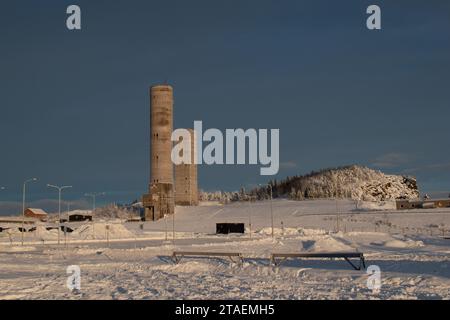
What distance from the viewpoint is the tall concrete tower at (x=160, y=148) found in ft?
314

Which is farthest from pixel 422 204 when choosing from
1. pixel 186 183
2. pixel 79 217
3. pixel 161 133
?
pixel 79 217

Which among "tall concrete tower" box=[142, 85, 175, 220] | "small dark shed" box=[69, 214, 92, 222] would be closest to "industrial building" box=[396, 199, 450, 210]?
"tall concrete tower" box=[142, 85, 175, 220]

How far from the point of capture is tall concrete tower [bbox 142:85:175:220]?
95750 mm

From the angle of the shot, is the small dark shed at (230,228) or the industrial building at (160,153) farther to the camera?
the industrial building at (160,153)

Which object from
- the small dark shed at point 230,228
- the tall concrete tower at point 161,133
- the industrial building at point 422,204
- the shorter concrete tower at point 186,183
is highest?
the tall concrete tower at point 161,133

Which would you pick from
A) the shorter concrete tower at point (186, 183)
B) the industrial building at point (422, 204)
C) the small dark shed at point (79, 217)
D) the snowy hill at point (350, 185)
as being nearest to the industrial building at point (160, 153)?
the shorter concrete tower at point (186, 183)

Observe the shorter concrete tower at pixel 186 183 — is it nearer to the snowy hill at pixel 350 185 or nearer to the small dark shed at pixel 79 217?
the small dark shed at pixel 79 217

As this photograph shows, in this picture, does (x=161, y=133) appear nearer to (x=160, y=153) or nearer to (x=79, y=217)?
(x=160, y=153)

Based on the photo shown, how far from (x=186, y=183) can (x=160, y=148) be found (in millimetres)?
17724

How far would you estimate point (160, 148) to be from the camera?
3760 inches

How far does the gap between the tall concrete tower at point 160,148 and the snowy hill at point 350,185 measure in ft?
252
